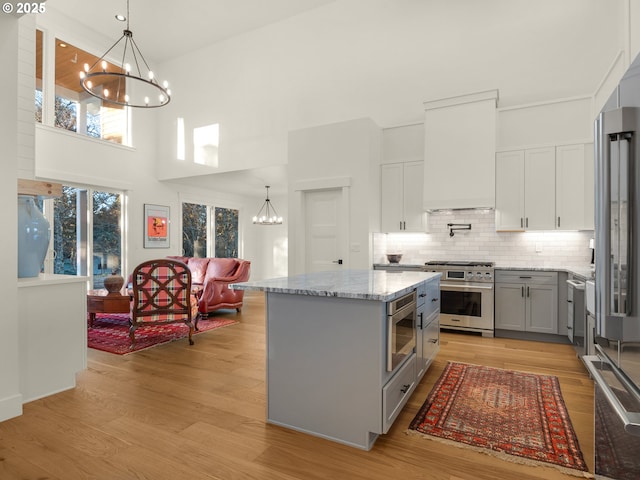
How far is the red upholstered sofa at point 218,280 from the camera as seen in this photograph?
5832 mm

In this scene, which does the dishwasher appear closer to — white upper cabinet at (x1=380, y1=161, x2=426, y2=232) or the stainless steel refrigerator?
white upper cabinet at (x1=380, y1=161, x2=426, y2=232)

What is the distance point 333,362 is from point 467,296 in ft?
10.9

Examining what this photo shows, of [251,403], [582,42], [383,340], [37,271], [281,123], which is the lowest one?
[251,403]

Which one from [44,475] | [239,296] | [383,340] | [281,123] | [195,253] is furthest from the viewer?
[195,253]

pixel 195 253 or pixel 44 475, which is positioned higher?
pixel 195 253

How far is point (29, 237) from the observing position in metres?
2.86

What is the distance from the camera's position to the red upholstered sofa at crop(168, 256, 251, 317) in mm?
5832

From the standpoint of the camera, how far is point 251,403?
2.77m

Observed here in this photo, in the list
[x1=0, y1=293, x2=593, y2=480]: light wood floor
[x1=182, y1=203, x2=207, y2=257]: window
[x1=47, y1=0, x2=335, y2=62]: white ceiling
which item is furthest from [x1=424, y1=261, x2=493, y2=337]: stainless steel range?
[x1=182, y1=203, x2=207, y2=257]: window

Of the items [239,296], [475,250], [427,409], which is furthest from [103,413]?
[475,250]

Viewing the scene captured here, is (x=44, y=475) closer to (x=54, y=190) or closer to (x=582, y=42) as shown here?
(x=54, y=190)

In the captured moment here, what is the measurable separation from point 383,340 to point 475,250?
3915 millimetres

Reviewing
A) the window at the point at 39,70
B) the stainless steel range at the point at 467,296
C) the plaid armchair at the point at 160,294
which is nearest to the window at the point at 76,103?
the window at the point at 39,70

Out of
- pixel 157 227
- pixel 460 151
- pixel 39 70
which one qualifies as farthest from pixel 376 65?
pixel 39 70
